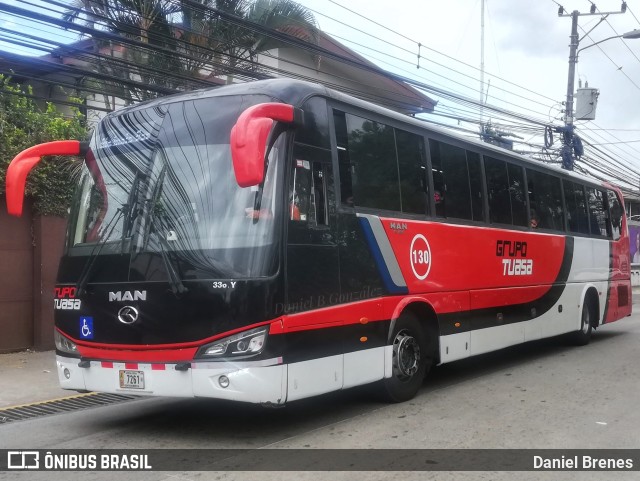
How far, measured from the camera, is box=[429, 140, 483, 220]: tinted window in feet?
29.1

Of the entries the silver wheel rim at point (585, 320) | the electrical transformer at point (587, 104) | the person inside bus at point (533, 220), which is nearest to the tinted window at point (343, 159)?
the person inside bus at point (533, 220)

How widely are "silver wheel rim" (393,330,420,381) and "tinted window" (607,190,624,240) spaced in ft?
28.9

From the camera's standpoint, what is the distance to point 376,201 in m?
7.54

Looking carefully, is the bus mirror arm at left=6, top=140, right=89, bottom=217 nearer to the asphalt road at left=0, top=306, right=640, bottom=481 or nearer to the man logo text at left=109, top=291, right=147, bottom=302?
the man logo text at left=109, top=291, right=147, bottom=302

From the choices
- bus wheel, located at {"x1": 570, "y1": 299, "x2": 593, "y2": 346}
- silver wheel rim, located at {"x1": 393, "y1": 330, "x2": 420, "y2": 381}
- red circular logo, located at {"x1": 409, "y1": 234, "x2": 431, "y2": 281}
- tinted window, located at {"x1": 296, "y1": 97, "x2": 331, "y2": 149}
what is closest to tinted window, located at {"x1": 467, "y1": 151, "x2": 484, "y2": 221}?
red circular logo, located at {"x1": 409, "y1": 234, "x2": 431, "y2": 281}

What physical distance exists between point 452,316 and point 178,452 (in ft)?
14.0

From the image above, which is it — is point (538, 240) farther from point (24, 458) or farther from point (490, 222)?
point (24, 458)

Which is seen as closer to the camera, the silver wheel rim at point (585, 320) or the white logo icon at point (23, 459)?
the white logo icon at point (23, 459)

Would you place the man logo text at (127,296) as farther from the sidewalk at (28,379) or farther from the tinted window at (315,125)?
the sidewalk at (28,379)

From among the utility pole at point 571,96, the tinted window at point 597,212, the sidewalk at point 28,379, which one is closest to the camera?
the sidewalk at point 28,379

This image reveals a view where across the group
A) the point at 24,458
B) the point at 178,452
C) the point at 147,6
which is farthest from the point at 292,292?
the point at 147,6

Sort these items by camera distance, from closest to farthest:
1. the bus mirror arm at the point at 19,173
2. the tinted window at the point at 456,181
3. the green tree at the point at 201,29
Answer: the bus mirror arm at the point at 19,173 < the tinted window at the point at 456,181 < the green tree at the point at 201,29

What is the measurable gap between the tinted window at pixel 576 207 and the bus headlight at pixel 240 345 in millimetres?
8829

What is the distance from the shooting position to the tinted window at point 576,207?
42.2 feet
